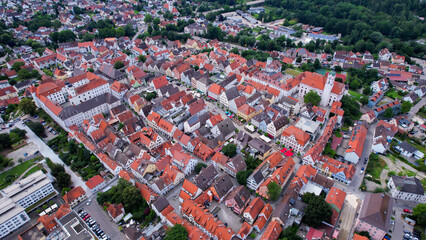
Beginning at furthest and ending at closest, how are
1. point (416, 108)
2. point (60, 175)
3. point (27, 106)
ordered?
point (416, 108), point (27, 106), point (60, 175)

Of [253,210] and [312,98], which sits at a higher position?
[253,210]

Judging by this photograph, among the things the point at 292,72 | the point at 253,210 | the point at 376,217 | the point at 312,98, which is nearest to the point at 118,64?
the point at 292,72

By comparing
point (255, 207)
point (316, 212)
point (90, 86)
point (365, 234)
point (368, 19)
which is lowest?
point (365, 234)

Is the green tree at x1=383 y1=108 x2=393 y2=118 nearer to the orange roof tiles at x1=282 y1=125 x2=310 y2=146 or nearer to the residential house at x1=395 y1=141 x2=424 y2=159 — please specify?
the residential house at x1=395 y1=141 x2=424 y2=159

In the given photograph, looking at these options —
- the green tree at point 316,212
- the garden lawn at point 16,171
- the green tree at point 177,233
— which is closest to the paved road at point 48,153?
the garden lawn at point 16,171

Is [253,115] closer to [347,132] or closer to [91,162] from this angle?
[347,132]

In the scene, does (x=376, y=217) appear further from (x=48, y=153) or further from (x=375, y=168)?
(x=48, y=153)

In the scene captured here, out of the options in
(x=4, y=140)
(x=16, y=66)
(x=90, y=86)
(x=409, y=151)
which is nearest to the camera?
(x=409, y=151)

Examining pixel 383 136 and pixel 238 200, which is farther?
pixel 383 136
